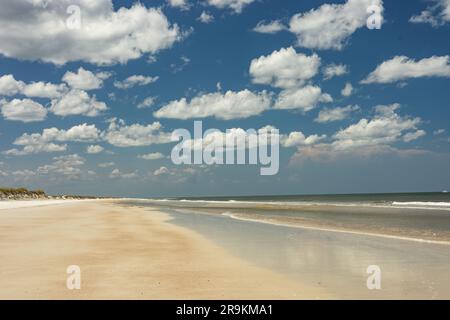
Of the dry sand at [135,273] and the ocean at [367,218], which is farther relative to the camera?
the ocean at [367,218]

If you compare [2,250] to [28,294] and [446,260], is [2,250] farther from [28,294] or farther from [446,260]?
[446,260]

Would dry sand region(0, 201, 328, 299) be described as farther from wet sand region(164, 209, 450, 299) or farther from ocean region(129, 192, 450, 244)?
ocean region(129, 192, 450, 244)

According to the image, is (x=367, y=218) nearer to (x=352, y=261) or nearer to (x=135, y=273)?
(x=352, y=261)

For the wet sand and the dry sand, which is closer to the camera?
the dry sand

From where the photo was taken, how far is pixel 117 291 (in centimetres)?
1116

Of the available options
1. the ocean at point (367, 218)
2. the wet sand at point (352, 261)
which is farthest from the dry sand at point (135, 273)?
the ocean at point (367, 218)

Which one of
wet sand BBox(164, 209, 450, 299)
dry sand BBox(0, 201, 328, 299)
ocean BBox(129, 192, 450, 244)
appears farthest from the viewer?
ocean BBox(129, 192, 450, 244)

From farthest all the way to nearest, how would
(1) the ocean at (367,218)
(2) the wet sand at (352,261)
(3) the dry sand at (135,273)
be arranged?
(1) the ocean at (367,218) < (2) the wet sand at (352,261) < (3) the dry sand at (135,273)

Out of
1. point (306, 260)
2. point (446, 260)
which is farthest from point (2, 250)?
point (446, 260)

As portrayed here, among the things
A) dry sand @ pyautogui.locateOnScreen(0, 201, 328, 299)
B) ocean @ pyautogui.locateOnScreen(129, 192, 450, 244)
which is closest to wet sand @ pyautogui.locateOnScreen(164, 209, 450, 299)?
dry sand @ pyautogui.locateOnScreen(0, 201, 328, 299)

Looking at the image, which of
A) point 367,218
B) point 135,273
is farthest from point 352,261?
point 367,218

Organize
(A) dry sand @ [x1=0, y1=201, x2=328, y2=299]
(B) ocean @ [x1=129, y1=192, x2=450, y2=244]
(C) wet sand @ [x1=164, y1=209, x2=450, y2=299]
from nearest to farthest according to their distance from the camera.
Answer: (A) dry sand @ [x1=0, y1=201, x2=328, y2=299] < (C) wet sand @ [x1=164, y1=209, x2=450, y2=299] < (B) ocean @ [x1=129, y1=192, x2=450, y2=244]

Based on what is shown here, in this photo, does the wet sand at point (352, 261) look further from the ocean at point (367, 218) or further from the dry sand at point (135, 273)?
the ocean at point (367, 218)
